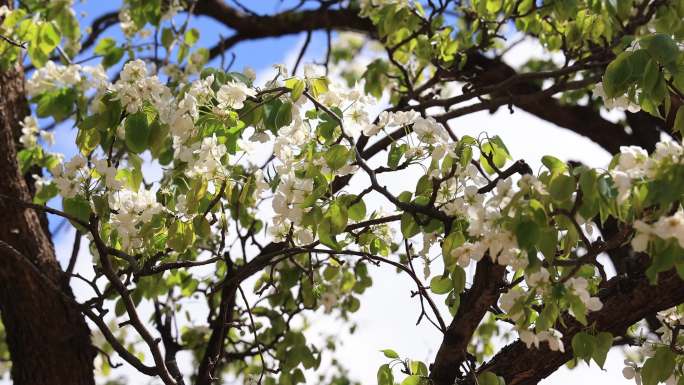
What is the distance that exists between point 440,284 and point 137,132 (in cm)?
72

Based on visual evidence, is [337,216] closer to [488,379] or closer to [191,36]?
[488,379]

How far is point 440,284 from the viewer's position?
6.31 ft

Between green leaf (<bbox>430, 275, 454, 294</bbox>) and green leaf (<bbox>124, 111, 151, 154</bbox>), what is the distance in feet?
2.23

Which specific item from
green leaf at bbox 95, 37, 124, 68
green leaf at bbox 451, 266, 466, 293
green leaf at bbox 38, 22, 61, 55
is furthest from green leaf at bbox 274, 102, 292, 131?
green leaf at bbox 95, 37, 124, 68

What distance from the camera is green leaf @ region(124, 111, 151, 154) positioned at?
1.78 m

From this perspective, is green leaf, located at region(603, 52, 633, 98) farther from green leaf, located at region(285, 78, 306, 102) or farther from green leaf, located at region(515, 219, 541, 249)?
green leaf, located at region(285, 78, 306, 102)

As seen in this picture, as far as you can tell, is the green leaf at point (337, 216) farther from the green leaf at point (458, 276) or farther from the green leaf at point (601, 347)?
the green leaf at point (601, 347)

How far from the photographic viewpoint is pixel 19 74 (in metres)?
3.25

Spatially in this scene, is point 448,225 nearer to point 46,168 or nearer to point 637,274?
point 637,274

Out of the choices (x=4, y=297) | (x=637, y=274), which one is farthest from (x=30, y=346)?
(x=637, y=274)

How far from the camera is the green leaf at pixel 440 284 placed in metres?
1.92

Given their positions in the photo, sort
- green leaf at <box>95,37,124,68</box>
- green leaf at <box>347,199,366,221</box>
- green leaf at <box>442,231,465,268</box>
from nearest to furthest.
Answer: green leaf at <box>442,231,465,268</box> < green leaf at <box>347,199,366,221</box> < green leaf at <box>95,37,124,68</box>

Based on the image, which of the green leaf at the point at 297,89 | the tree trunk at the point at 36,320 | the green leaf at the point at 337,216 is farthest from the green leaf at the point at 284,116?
the tree trunk at the point at 36,320

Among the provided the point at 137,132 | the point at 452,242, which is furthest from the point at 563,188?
the point at 137,132
